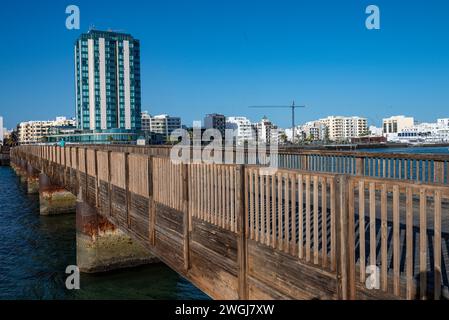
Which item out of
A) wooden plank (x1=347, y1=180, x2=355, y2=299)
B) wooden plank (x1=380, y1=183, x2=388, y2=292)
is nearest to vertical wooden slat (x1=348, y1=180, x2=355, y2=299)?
wooden plank (x1=347, y1=180, x2=355, y2=299)

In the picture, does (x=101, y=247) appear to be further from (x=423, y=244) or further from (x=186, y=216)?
(x=423, y=244)

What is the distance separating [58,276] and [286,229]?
1476cm

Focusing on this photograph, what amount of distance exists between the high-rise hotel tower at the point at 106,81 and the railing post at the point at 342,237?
162 metres

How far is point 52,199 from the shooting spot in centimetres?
3225

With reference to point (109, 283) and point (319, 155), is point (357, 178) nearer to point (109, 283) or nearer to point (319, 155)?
point (319, 155)

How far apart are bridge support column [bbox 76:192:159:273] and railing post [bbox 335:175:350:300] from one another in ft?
43.3

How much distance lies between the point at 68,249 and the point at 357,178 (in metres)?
20.6

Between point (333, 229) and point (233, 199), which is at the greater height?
point (233, 199)

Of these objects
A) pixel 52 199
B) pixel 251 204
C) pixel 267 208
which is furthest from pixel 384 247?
pixel 52 199

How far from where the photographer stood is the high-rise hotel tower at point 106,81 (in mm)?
165375

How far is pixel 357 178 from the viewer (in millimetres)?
4855

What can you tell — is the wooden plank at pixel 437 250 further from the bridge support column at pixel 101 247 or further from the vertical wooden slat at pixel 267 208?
the bridge support column at pixel 101 247

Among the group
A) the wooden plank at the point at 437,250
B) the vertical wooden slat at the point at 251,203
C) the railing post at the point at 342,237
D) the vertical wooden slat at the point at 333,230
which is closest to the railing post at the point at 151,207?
the vertical wooden slat at the point at 251,203

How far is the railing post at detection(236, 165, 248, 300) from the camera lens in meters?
6.80
